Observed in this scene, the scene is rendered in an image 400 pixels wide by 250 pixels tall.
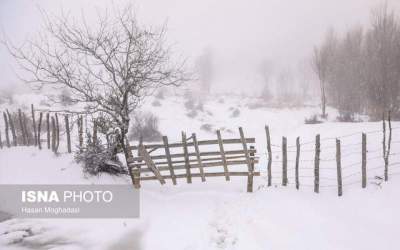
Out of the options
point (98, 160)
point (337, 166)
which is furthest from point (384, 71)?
point (98, 160)

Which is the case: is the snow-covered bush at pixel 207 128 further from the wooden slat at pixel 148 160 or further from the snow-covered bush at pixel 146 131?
the wooden slat at pixel 148 160

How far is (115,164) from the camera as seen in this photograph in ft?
35.7

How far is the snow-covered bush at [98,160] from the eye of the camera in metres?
10.4

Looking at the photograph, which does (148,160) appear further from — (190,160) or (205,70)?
(205,70)

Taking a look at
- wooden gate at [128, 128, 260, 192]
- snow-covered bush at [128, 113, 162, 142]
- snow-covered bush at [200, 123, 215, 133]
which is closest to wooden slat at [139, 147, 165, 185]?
wooden gate at [128, 128, 260, 192]

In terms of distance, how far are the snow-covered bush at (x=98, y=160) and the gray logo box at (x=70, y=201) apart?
2.57 ft

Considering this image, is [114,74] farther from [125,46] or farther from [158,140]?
[158,140]

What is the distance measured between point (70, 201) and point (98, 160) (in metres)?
1.68

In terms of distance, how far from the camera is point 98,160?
10.4 meters

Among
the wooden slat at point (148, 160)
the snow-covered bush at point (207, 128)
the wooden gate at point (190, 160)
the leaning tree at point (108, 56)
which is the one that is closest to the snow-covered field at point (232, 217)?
the wooden gate at point (190, 160)

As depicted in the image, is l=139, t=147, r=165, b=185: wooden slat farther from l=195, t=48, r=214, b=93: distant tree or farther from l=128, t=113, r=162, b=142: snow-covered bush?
l=195, t=48, r=214, b=93: distant tree

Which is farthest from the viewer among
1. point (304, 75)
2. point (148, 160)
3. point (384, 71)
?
point (304, 75)

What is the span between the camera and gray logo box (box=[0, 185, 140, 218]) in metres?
8.63

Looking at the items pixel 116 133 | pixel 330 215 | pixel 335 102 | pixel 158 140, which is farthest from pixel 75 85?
pixel 335 102
